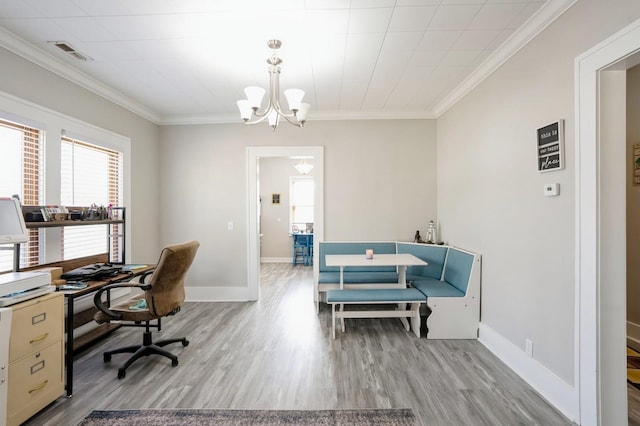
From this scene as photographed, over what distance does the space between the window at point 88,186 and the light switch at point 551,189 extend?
13.2 feet

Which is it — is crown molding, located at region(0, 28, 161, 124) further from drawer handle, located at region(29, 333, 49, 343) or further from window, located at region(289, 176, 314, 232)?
window, located at region(289, 176, 314, 232)

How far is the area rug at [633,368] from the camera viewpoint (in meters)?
2.23

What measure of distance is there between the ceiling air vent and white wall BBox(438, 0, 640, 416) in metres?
3.78

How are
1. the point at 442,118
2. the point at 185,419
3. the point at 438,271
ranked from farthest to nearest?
the point at 442,118 < the point at 438,271 < the point at 185,419

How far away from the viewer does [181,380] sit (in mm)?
2320

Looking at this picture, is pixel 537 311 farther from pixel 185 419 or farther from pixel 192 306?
pixel 192 306

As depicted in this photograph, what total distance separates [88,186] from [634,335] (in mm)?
5762

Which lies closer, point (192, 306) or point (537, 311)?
point (537, 311)

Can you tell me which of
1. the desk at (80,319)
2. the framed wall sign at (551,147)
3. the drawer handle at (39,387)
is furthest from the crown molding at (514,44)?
the drawer handle at (39,387)

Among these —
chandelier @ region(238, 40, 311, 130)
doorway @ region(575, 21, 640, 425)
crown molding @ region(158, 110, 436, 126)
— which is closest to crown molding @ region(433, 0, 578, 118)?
doorway @ region(575, 21, 640, 425)

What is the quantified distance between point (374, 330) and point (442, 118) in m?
2.92

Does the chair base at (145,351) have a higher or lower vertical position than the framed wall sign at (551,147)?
lower

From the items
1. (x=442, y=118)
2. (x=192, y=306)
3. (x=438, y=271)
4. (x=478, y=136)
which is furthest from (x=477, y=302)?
(x=192, y=306)

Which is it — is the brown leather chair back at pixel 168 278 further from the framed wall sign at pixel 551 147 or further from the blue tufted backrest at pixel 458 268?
the framed wall sign at pixel 551 147
